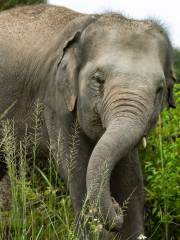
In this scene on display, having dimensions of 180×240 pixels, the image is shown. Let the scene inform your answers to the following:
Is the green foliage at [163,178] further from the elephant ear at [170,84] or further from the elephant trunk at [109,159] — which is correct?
the elephant trunk at [109,159]

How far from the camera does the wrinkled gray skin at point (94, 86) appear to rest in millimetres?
5152

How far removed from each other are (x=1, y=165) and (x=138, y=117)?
98.5 inches

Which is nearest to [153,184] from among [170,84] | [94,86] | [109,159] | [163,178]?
[163,178]

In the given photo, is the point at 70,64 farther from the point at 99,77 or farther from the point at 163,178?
the point at 163,178

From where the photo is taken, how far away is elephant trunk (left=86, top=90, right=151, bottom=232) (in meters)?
4.78

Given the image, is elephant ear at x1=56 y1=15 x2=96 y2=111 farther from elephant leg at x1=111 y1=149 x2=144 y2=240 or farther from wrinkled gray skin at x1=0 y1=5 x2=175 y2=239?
elephant leg at x1=111 y1=149 x2=144 y2=240

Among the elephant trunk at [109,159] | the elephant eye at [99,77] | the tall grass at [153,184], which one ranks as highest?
the elephant eye at [99,77]

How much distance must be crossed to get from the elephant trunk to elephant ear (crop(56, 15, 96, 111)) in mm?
637

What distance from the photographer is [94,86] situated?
5750 mm

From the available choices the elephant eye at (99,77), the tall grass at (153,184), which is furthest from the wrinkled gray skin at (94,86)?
the tall grass at (153,184)

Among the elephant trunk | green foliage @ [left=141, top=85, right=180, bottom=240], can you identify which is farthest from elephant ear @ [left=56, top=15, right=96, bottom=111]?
green foliage @ [left=141, top=85, right=180, bottom=240]

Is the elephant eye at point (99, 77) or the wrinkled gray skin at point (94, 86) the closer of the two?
the wrinkled gray skin at point (94, 86)

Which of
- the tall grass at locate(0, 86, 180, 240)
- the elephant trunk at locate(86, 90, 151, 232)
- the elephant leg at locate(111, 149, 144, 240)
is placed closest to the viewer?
the elephant trunk at locate(86, 90, 151, 232)

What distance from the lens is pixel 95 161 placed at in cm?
497
